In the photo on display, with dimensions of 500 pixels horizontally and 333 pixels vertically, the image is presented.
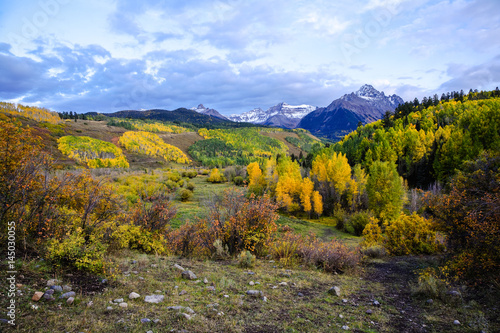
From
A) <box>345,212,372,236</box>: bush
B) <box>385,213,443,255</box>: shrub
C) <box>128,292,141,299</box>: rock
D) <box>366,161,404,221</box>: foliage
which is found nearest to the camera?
<box>128,292,141,299</box>: rock

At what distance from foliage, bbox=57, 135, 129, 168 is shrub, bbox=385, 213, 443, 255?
3889 inches

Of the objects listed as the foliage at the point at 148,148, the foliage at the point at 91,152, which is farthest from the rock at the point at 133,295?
the foliage at the point at 148,148

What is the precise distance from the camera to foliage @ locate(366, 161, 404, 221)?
1291 inches

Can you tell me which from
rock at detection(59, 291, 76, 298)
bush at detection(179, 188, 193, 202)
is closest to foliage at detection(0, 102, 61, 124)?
bush at detection(179, 188, 193, 202)

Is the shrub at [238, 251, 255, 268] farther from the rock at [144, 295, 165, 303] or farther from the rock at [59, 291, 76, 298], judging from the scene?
the rock at [59, 291, 76, 298]

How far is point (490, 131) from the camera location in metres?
46.9

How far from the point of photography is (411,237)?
527 inches

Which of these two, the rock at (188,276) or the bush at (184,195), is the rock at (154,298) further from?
the bush at (184,195)

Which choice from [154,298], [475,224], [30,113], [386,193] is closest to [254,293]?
[154,298]

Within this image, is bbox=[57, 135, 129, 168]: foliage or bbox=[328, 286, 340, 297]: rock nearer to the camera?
bbox=[328, 286, 340, 297]: rock

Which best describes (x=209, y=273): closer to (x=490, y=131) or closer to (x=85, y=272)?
(x=85, y=272)

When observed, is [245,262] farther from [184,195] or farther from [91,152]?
[91,152]

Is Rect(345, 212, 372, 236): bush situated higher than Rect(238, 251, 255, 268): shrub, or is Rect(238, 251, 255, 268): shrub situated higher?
Rect(238, 251, 255, 268): shrub

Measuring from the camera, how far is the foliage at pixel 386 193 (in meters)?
32.8
